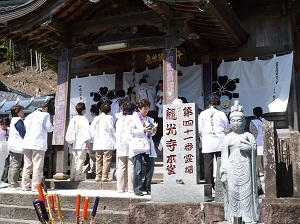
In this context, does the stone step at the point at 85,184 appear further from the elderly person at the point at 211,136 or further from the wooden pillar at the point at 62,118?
the elderly person at the point at 211,136

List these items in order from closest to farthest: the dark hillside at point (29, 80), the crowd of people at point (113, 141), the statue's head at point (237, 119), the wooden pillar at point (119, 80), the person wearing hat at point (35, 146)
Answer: the statue's head at point (237, 119) → the crowd of people at point (113, 141) → the person wearing hat at point (35, 146) → the wooden pillar at point (119, 80) → the dark hillside at point (29, 80)

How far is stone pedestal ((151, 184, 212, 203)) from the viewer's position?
577 centimetres

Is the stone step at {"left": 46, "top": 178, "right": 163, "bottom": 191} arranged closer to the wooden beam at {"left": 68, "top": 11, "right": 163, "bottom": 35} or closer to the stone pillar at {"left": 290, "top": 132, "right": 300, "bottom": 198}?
the stone pillar at {"left": 290, "top": 132, "right": 300, "bottom": 198}

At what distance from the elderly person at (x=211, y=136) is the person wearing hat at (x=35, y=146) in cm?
334

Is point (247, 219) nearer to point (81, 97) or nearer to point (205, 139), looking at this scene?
point (205, 139)

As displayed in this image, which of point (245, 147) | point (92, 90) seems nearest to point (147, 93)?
point (92, 90)

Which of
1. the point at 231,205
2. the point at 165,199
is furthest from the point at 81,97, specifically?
the point at 231,205

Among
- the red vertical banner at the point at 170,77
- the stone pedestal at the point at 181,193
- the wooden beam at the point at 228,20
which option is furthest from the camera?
the red vertical banner at the point at 170,77

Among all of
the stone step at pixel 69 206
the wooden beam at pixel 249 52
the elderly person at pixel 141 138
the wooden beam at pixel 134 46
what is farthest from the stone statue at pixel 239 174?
the wooden beam at pixel 249 52

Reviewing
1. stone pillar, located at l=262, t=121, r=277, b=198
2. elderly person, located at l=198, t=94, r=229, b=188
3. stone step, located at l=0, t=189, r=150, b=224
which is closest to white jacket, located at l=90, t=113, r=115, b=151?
stone step, located at l=0, t=189, r=150, b=224

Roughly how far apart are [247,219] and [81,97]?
393 inches

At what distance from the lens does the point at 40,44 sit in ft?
37.1

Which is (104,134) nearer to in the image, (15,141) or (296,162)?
(15,141)

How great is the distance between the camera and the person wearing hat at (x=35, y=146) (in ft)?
25.5
